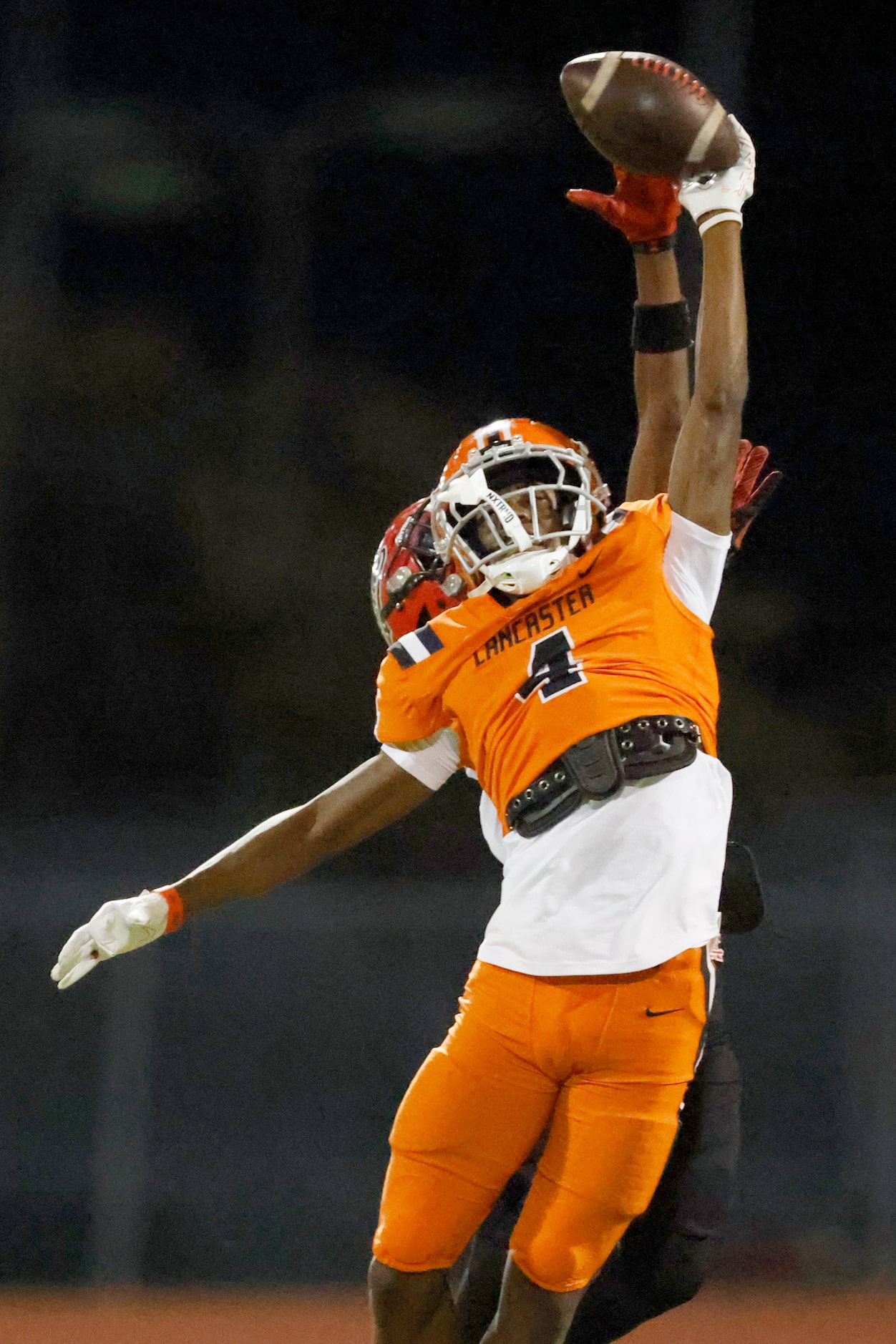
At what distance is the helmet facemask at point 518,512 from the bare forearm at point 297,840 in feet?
1.10

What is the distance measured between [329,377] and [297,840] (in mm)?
2374

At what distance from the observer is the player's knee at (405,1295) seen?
180 cm

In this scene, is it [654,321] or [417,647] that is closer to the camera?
[417,647]

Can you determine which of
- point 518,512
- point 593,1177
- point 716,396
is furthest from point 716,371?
point 593,1177

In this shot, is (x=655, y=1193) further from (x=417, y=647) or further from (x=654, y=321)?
(x=654, y=321)

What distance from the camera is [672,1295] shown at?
2.04 m

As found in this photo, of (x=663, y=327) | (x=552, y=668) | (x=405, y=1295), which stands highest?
(x=663, y=327)

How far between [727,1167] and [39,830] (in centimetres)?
233

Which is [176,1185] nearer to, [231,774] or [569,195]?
[231,774]

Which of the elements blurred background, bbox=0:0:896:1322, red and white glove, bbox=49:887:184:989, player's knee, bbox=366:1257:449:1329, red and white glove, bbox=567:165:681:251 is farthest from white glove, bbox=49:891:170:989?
blurred background, bbox=0:0:896:1322

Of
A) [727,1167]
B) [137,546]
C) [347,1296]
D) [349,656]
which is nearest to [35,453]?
[137,546]

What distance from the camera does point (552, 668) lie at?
1.83 metres

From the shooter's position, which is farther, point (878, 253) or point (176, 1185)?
point (878, 253)

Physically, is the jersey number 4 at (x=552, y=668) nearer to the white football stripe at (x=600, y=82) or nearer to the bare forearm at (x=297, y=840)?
the bare forearm at (x=297, y=840)
